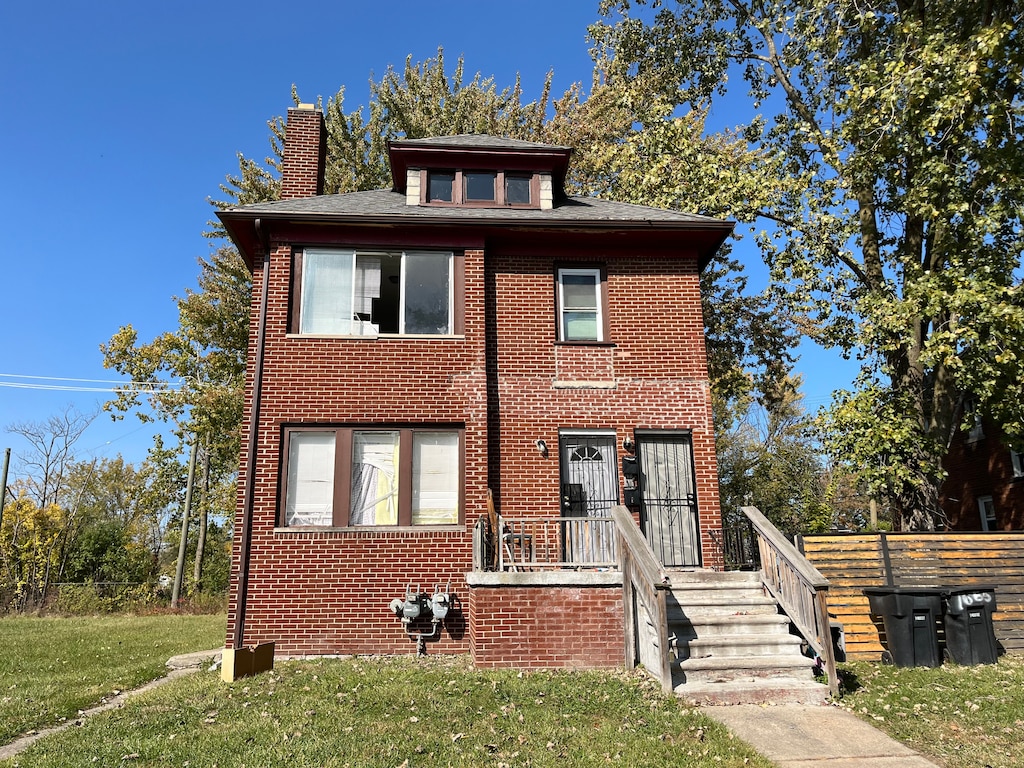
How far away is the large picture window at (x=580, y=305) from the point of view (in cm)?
1220

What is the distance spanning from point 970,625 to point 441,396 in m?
8.03

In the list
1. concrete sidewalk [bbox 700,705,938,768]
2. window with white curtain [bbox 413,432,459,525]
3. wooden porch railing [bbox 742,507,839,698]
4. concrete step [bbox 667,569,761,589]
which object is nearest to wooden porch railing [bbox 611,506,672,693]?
concrete sidewalk [bbox 700,705,938,768]

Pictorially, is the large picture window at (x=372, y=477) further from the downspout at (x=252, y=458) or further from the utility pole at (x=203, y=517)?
the utility pole at (x=203, y=517)

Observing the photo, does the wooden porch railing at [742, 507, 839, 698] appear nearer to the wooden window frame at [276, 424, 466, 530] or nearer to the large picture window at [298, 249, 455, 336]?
the wooden window frame at [276, 424, 466, 530]

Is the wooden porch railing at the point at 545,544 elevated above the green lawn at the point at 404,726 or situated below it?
above

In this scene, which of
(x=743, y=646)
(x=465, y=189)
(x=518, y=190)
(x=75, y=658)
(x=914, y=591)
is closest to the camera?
(x=743, y=646)

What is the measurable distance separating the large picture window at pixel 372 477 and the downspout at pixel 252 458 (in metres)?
0.49

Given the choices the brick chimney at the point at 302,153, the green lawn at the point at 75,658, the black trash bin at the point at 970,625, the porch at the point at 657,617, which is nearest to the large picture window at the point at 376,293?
the brick chimney at the point at 302,153

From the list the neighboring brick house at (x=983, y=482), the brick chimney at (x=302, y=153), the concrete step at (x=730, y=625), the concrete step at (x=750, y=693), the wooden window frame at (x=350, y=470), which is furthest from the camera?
the neighboring brick house at (x=983, y=482)

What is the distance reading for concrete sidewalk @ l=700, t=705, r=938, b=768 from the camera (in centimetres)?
559

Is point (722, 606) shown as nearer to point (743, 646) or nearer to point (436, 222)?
point (743, 646)

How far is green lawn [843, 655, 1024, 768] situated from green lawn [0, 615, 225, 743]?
8.08m

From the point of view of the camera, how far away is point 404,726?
246 inches

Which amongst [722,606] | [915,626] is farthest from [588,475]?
[915,626]
